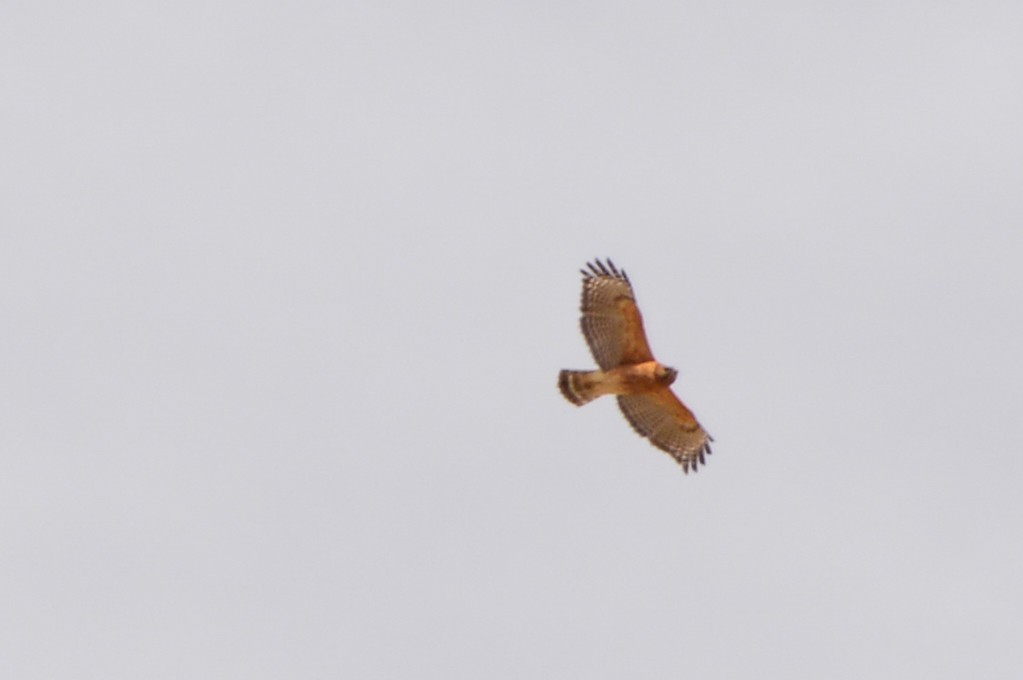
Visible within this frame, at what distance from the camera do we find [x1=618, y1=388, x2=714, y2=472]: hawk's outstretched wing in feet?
111

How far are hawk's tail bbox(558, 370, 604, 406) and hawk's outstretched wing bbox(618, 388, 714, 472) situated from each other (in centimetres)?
80

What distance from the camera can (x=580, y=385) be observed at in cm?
3316

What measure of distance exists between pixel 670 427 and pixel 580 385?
1.82 m

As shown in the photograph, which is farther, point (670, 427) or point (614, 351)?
point (670, 427)

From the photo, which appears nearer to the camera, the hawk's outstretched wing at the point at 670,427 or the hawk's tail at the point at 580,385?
the hawk's tail at the point at 580,385

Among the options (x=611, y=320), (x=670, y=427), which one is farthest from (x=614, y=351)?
(x=670, y=427)

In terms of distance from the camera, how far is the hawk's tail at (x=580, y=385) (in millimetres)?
33031

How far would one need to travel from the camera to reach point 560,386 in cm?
3331

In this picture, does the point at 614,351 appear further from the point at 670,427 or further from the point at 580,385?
the point at 670,427

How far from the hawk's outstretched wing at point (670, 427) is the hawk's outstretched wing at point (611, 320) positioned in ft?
3.88

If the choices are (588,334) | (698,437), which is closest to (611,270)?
(588,334)

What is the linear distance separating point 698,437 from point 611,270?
3216mm

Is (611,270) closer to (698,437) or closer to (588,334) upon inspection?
(588,334)

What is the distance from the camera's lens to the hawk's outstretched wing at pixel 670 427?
111 ft
